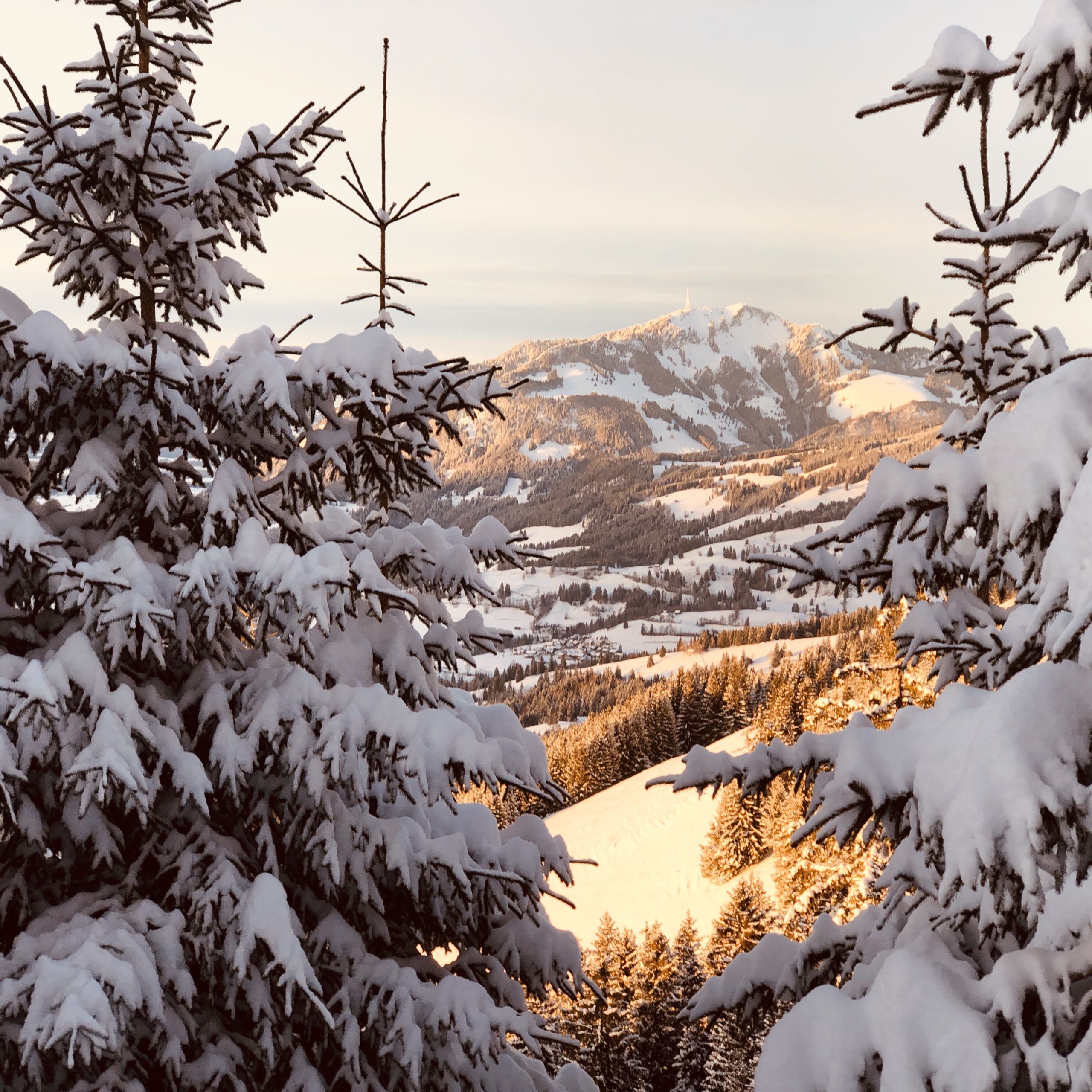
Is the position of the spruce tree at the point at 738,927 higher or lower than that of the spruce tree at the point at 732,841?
higher

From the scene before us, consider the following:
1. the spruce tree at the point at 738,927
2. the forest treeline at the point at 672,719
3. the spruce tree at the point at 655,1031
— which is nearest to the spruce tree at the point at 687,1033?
the spruce tree at the point at 655,1031

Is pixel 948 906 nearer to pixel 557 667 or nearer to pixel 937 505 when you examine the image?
pixel 937 505

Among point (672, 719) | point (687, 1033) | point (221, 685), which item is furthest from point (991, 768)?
point (672, 719)

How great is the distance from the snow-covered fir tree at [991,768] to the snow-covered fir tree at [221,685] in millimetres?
1663

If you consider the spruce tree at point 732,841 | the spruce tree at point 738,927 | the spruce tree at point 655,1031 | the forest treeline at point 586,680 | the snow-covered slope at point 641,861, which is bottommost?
the forest treeline at point 586,680

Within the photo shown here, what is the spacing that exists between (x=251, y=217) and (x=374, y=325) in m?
1.23

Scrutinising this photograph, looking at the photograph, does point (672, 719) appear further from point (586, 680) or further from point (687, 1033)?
point (586, 680)

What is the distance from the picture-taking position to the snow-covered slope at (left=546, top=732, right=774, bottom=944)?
48594 mm

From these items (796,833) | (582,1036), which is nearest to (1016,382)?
(796,833)

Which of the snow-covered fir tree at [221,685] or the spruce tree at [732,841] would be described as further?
the spruce tree at [732,841]

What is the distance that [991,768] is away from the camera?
2.03 m

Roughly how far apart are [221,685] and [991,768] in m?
3.45

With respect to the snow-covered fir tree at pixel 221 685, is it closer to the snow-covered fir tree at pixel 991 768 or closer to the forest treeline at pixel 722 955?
the snow-covered fir tree at pixel 991 768

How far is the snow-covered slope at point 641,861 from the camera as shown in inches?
1913
